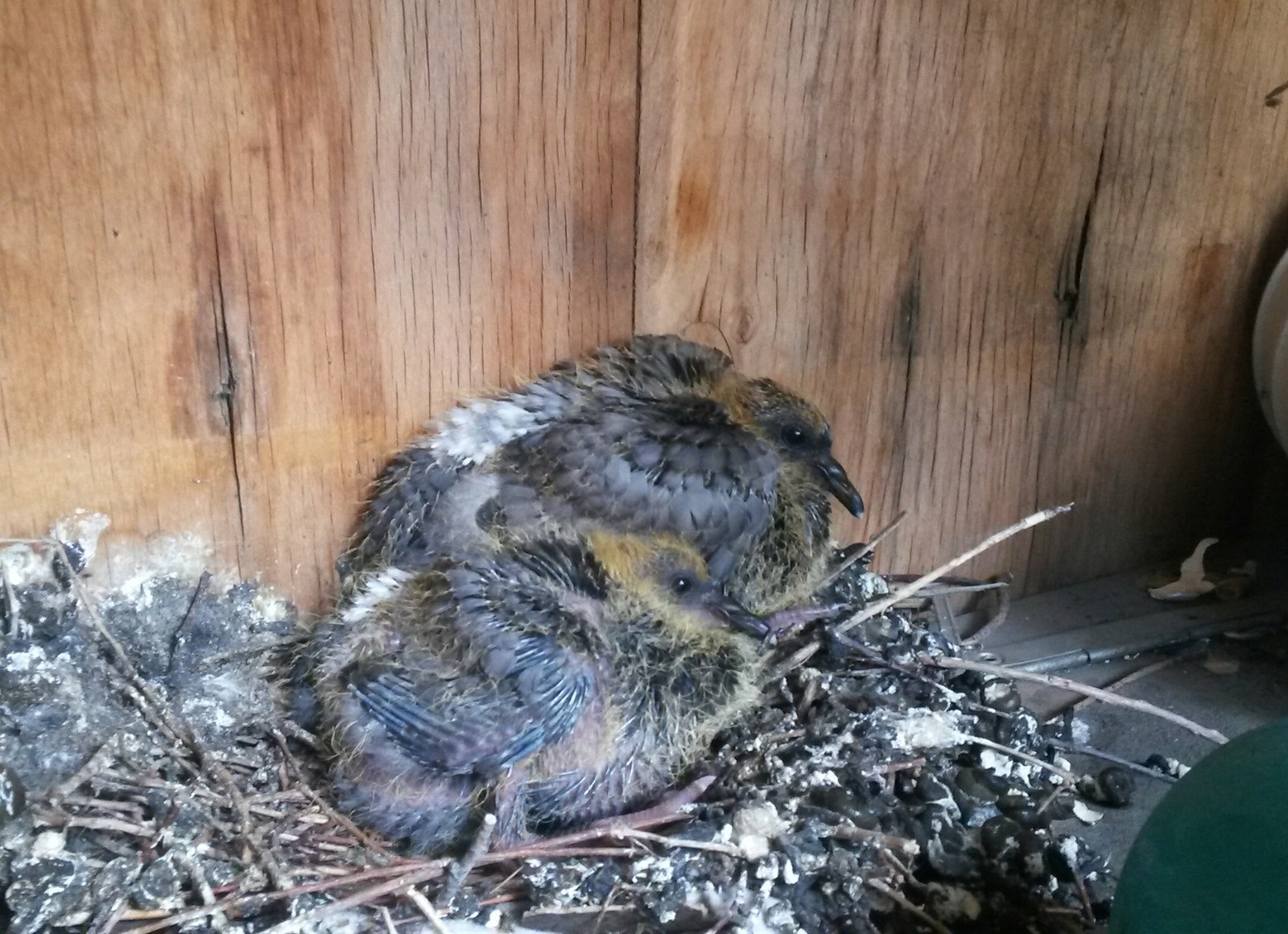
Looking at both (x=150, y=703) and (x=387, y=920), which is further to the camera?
(x=150, y=703)

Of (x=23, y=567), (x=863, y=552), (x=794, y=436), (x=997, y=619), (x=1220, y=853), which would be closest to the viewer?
(x=1220, y=853)

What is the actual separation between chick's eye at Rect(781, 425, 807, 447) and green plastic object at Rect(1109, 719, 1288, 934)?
767mm

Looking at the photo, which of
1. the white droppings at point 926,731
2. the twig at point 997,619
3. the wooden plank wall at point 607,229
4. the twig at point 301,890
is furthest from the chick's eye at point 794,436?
the twig at point 301,890

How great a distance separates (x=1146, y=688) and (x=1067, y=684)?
1.32 ft

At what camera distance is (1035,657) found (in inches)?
74.1

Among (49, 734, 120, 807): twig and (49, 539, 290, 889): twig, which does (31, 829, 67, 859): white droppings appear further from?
(49, 539, 290, 889): twig

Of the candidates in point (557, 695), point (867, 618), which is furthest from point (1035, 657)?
point (557, 695)

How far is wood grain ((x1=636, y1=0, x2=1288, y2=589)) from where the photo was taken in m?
1.60

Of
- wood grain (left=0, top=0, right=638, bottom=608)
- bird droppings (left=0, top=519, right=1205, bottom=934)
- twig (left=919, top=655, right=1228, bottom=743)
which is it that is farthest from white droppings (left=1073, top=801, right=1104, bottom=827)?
wood grain (left=0, top=0, right=638, bottom=608)

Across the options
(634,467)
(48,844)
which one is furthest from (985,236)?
(48,844)

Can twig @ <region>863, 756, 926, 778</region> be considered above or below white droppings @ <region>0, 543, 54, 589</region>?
below

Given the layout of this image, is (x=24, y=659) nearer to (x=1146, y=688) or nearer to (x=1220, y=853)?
(x=1220, y=853)

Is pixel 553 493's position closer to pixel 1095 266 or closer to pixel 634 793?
pixel 634 793

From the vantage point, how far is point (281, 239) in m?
1.40
